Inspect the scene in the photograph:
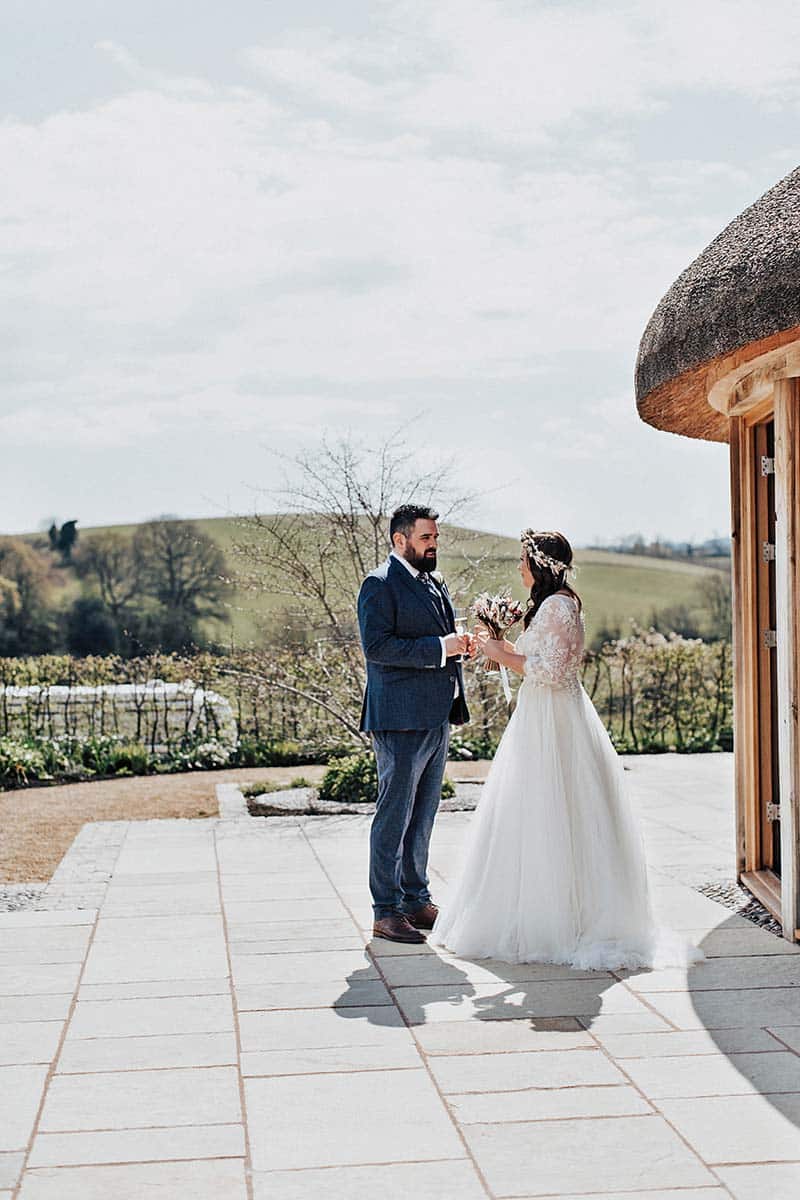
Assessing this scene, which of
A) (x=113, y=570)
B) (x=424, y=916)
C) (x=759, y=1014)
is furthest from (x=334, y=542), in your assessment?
(x=113, y=570)

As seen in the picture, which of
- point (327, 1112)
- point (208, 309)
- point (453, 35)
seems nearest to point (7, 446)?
point (208, 309)

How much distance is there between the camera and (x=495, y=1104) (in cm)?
389

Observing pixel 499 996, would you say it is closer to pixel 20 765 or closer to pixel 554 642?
pixel 554 642

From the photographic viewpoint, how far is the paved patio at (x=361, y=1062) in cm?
343

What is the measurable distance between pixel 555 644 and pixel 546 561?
13.3 inches

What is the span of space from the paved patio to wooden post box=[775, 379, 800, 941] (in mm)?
323

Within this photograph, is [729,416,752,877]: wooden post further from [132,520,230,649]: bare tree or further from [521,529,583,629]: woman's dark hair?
[132,520,230,649]: bare tree

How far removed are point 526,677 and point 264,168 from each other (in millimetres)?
7819

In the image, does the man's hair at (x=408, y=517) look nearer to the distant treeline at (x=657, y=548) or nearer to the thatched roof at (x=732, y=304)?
the thatched roof at (x=732, y=304)

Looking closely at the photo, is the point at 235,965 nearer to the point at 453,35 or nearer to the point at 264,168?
the point at 453,35

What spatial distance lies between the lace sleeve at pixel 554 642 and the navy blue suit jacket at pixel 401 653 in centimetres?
41

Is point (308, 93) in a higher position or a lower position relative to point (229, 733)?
higher

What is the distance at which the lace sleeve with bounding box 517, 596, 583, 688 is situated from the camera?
569 cm

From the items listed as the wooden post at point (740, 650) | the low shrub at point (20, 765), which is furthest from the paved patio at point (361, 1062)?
the low shrub at point (20, 765)
